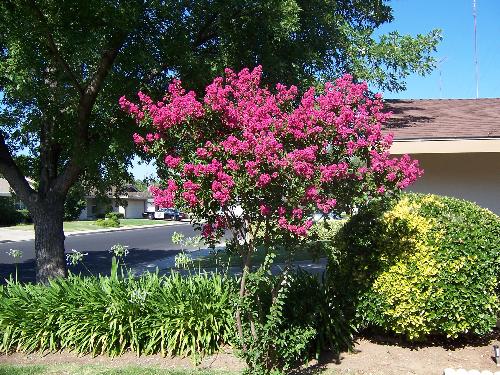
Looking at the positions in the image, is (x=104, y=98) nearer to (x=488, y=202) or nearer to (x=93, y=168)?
(x=93, y=168)

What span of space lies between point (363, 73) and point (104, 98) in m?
4.54

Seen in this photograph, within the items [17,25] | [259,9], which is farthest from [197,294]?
[17,25]

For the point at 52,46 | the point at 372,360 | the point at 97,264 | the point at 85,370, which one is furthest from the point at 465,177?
the point at 97,264

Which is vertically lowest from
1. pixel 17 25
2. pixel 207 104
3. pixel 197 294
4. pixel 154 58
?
pixel 197 294

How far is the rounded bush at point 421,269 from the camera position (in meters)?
5.68

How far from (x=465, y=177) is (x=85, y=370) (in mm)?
6692

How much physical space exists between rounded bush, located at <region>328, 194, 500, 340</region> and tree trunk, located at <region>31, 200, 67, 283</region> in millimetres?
4838

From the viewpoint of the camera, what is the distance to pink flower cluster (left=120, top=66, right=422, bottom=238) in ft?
14.6

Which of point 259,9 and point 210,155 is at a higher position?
point 259,9

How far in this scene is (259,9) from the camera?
7.88 meters

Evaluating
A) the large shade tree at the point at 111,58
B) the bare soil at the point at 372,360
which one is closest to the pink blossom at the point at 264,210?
the bare soil at the point at 372,360

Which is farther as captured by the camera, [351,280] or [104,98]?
[104,98]

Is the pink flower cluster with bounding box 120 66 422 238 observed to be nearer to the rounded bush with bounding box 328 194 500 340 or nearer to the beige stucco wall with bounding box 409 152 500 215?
the rounded bush with bounding box 328 194 500 340

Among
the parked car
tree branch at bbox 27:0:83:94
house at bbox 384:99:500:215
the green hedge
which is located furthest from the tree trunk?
the parked car
